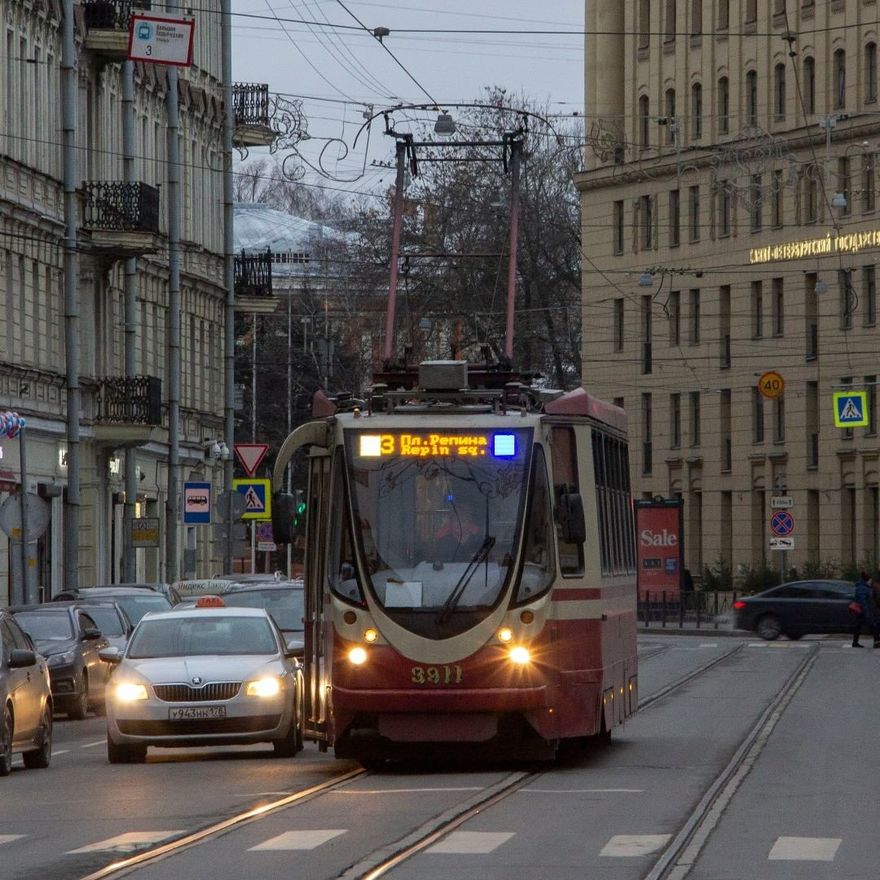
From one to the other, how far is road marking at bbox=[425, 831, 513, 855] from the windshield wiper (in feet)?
14.1

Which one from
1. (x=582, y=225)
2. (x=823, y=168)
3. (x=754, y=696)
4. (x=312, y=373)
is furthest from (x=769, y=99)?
(x=754, y=696)

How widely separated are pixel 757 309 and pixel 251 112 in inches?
831

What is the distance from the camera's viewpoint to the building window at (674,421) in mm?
83188

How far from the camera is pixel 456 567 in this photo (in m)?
19.1

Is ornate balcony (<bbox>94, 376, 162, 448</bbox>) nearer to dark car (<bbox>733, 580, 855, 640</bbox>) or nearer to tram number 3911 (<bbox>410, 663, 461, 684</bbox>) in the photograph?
dark car (<bbox>733, 580, 855, 640</bbox>)

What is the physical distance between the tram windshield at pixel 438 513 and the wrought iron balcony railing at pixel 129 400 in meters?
31.5

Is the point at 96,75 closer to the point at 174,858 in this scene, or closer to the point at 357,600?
the point at 357,600

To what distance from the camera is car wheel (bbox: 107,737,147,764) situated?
73.4 ft

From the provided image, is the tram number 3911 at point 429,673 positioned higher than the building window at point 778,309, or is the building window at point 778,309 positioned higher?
the building window at point 778,309

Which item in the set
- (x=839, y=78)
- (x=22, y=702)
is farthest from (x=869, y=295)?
(x=22, y=702)

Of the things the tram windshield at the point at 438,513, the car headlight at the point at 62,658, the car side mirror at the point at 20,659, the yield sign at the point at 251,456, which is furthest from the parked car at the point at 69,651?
the yield sign at the point at 251,456

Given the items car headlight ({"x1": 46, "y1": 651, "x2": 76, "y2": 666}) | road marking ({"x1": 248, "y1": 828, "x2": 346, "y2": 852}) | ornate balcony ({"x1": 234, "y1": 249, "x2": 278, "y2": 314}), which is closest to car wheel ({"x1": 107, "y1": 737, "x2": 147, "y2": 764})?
road marking ({"x1": 248, "y1": 828, "x2": 346, "y2": 852})

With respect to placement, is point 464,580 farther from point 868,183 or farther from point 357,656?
point 868,183

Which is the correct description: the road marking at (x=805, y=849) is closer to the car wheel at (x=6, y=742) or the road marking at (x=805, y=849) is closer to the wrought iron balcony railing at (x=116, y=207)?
the car wheel at (x=6, y=742)
